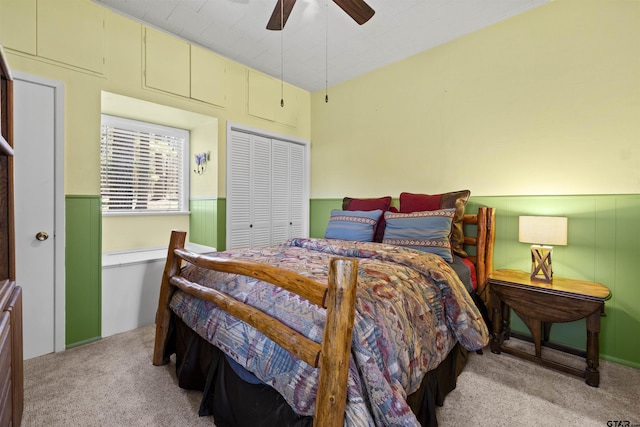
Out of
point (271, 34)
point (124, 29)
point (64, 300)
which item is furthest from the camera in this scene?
point (271, 34)

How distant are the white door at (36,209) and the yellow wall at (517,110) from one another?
113 inches

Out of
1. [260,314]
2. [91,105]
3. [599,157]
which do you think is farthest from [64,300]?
[599,157]

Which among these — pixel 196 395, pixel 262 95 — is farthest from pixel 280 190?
pixel 196 395

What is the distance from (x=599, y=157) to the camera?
2111mm

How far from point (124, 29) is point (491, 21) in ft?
10.3

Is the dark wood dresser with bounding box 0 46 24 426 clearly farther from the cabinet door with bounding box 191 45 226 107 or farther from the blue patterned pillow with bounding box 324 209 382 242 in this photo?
the blue patterned pillow with bounding box 324 209 382 242

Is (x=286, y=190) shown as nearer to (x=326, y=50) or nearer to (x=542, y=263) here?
(x=326, y=50)

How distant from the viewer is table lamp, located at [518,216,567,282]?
200 cm

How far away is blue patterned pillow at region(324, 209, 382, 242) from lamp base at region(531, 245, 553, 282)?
1222 mm

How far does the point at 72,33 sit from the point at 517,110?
3.57 metres

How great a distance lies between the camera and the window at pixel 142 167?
3057 mm

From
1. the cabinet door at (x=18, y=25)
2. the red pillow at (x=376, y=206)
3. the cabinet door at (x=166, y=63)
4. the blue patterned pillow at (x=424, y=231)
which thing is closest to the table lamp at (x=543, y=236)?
the blue patterned pillow at (x=424, y=231)

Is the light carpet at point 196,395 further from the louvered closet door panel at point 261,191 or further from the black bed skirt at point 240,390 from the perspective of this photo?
the louvered closet door panel at point 261,191

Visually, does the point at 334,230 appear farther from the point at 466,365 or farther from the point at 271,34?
the point at 271,34
